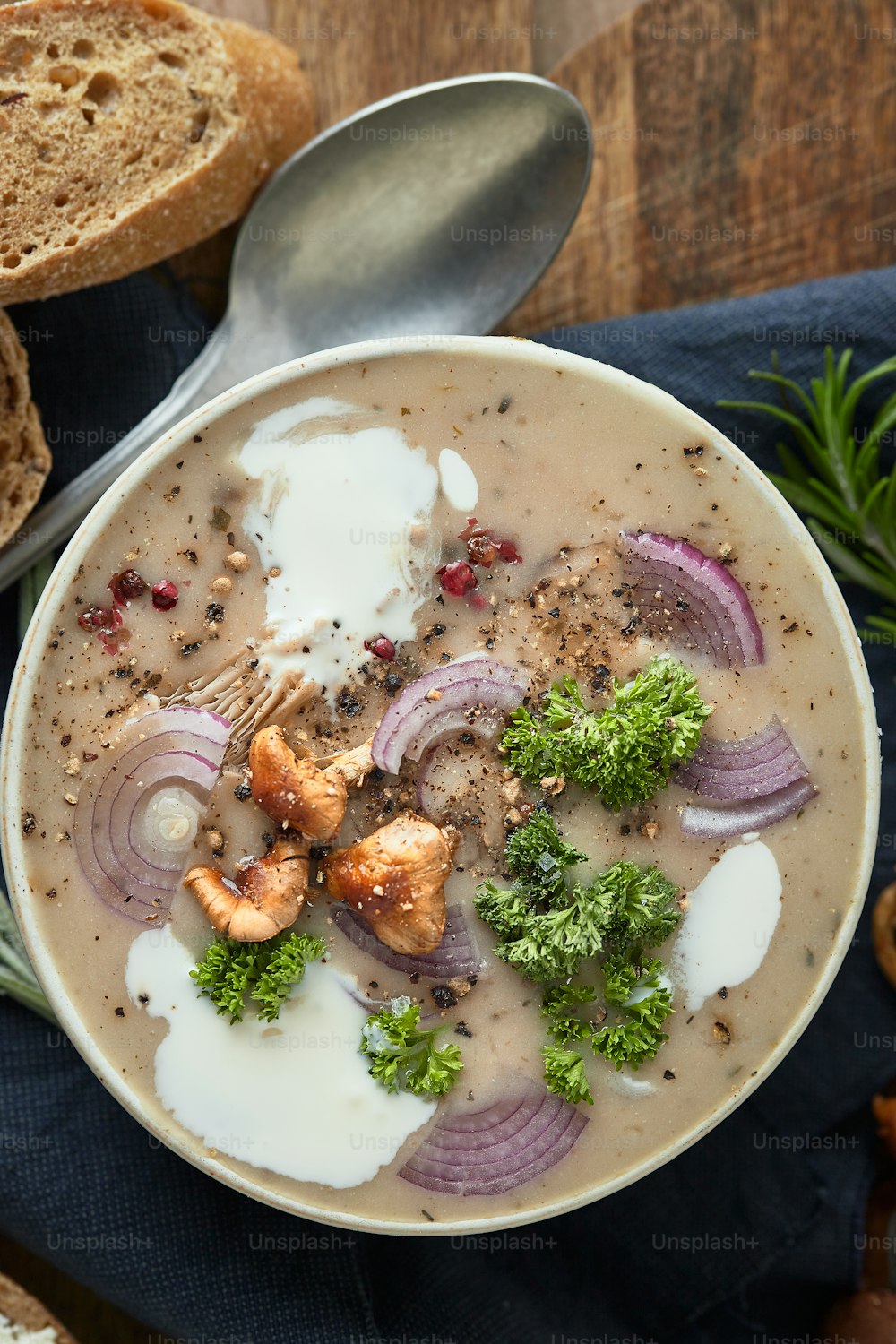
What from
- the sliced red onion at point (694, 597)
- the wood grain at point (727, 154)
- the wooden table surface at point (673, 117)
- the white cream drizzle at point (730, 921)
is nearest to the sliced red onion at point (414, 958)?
the white cream drizzle at point (730, 921)

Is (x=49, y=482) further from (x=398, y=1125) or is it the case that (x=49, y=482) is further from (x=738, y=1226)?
(x=738, y=1226)

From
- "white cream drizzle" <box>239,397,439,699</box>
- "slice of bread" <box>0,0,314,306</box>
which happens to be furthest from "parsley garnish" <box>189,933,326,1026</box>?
"slice of bread" <box>0,0,314,306</box>

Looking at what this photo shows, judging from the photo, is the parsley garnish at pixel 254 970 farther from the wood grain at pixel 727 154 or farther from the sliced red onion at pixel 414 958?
the wood grain at pixel 727 154

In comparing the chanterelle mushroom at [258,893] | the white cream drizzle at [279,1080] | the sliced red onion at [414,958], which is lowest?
the white cream drizzle at [279,1080]

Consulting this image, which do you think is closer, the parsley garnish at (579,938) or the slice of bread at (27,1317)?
the parsley garnish at (579,938)

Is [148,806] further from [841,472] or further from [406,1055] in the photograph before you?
[841,472]

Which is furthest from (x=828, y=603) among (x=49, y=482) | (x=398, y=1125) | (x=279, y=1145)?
(x=49, y=482)
